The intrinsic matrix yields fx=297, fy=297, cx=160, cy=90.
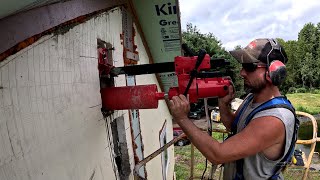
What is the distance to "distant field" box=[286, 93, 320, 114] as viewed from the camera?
40.2m

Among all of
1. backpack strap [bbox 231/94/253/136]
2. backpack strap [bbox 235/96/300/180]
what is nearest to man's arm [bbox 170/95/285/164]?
backpack strap [bbox 235/96/300/180]

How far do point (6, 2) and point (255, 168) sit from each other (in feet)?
7.41

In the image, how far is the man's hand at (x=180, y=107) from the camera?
2.44m

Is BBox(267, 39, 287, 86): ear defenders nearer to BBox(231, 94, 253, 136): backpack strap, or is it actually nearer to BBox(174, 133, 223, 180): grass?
BBox(231, 94, 253, 136): backpack strap

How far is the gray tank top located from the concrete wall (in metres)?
1.36

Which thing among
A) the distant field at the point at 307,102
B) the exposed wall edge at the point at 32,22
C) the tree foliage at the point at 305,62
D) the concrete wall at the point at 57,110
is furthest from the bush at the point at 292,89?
the exposed wall edge at the point at 32,22

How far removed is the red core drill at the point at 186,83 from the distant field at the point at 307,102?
40.0 m

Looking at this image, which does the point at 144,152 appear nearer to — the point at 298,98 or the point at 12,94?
the point at 12,94

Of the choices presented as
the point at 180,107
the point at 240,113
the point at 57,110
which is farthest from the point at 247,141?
the point at 57,110

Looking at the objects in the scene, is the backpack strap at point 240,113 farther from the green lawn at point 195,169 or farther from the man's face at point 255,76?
the green lawn at point 195,169

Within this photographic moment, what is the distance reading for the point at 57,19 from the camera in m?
2.04

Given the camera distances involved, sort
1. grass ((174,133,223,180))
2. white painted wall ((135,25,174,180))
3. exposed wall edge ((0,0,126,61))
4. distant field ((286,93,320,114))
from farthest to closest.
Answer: distant field ((286,93,320,114)) < grass ((174,133,223,180)) < white painted wall ((135,25,174,180)) < exposed wall edge ((0,0,126,61))

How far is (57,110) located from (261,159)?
5.52ft

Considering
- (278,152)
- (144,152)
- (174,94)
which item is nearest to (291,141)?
(278,152)
